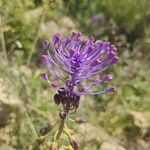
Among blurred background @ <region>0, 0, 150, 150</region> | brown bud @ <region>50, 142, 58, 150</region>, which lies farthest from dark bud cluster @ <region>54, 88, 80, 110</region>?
blurred background @ <region>0, 0, 150, 150</region>

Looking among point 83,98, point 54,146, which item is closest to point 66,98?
point 54,146

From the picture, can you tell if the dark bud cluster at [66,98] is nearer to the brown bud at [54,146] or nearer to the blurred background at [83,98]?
the brown bud at [54,146]

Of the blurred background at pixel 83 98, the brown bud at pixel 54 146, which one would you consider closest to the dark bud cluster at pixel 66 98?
the brown bud at pixel 54 146

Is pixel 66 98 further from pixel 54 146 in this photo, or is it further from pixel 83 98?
pixel 83 98

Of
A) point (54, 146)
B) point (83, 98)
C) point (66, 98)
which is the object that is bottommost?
point (54, 146)

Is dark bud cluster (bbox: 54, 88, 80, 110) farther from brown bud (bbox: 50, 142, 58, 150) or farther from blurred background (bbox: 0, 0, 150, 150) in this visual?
blurred background (bbox: 0, 0, 150, 150)

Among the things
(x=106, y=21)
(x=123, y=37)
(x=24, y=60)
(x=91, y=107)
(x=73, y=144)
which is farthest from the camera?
(x=106, y=21)

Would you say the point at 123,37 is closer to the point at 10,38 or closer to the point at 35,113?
the point at 10,38

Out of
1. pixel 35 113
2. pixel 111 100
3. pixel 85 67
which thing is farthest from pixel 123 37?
pixel 85 67
